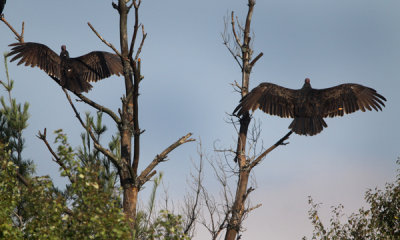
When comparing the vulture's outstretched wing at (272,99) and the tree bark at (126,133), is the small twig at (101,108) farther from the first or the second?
the vulture's outstretched wing at (272,99)

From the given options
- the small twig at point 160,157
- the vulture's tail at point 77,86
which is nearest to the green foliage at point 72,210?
the small twig at point 160,157

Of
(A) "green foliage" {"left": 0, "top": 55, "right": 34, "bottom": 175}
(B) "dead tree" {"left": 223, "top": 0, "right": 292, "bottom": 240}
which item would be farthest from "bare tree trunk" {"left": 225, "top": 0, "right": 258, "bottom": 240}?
(A) "green foliage" {"left": 0, "top": 55, "right": 34, "bottom": 175}

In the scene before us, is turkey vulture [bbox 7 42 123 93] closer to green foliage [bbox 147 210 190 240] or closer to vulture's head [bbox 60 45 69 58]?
vulture's head [bbox 60 45 69 58]

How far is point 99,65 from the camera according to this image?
1137 centimetres

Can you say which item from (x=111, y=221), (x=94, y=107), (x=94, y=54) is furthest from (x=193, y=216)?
(x=111, y=221)

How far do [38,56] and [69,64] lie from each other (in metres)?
0.64

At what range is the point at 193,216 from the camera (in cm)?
975

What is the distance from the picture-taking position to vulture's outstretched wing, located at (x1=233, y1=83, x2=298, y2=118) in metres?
10.4

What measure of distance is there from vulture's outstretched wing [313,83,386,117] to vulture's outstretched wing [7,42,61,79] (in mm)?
5230

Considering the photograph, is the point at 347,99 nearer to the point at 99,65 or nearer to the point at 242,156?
the point at 242,156

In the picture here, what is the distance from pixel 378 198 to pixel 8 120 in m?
8.88

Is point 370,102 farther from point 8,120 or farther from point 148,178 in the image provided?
point 8,120

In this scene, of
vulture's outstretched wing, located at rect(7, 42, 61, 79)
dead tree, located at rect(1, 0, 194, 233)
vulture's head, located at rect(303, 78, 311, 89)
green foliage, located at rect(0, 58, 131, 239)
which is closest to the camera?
green foliage, located at rect(0, 58, 131, 239)

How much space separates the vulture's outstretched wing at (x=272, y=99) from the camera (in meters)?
10.4
